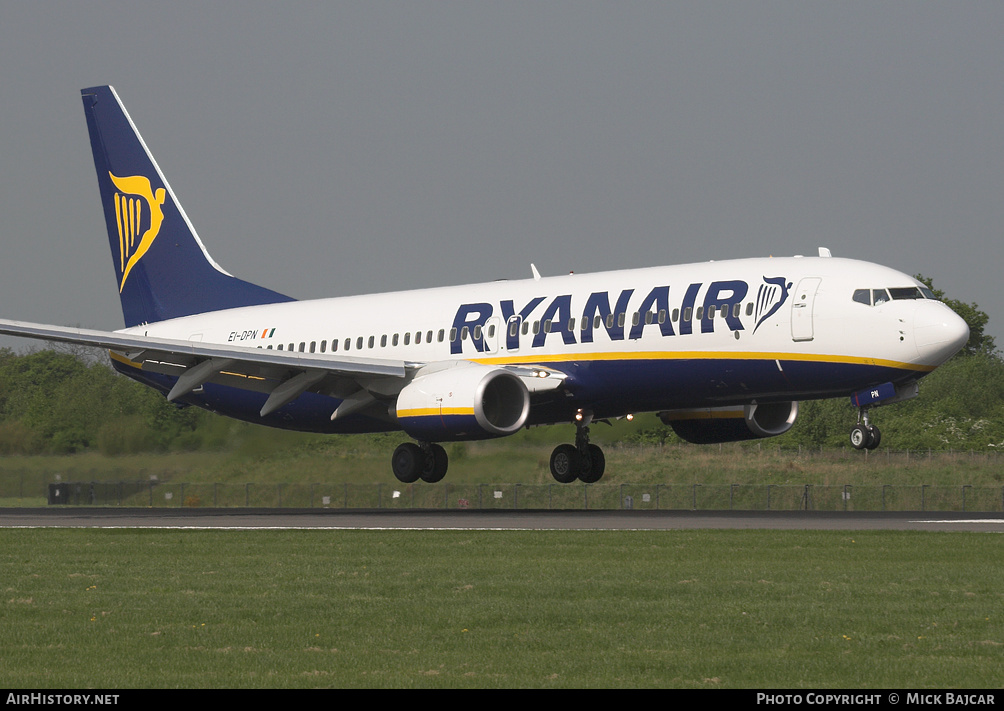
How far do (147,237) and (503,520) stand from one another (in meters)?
19.9

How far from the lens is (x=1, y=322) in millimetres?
37000

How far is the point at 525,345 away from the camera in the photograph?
3709cm

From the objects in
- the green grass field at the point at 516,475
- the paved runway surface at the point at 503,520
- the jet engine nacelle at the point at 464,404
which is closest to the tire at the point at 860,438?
the paved runway surface at the point at 503,520

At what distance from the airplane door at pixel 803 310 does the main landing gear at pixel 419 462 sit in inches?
434

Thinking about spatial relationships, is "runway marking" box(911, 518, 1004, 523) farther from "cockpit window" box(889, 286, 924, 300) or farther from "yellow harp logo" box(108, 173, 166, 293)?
"yellow harp logo" box(108, 173, 166, 293)

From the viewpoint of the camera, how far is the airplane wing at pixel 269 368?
1457 inches

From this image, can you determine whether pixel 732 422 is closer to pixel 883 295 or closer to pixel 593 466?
pixel 593 466

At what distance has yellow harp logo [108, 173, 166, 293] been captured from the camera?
4716 centimetres

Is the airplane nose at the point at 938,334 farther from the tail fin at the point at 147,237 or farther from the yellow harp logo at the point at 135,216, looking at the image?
the yellow harp logo at the point at 135,216

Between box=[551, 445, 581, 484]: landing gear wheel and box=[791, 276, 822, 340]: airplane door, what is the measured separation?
9639 millimetres

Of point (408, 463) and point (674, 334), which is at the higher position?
point (674, 334)

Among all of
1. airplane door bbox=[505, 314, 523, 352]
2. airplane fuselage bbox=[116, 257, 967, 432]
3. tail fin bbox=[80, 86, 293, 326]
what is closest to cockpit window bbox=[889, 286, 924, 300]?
airplane fuselage bbox=[116, 257, 967, 432]

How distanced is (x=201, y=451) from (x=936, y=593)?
1148 inches

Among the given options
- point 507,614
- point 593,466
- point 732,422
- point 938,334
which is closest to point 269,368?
point 593,466
